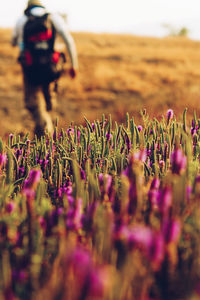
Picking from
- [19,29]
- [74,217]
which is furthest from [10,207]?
[19,29]

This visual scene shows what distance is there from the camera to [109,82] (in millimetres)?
16984

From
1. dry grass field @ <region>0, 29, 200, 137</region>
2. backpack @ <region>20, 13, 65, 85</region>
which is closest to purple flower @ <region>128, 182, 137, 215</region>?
backpack @ <region>20, 13, 65, 85</region>

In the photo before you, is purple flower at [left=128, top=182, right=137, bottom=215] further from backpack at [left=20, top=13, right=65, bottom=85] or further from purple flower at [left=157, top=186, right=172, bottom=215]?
backpack at [left=20, top=13, right=65, bottom=85]

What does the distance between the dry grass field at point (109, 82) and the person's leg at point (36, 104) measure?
1591mm

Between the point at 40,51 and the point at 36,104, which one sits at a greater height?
the point at 40,51

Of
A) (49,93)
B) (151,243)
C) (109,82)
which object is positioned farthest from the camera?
(109,82)

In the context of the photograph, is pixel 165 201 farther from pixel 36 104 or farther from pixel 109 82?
pixel 109 82

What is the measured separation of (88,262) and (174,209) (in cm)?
55

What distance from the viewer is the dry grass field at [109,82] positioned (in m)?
11.0

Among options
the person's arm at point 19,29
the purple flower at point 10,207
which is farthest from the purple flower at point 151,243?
the person's arm at point 19,29

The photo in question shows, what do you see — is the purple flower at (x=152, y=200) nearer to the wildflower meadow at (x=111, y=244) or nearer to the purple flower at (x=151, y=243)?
the wildflower meadow at (x=111, y=244)

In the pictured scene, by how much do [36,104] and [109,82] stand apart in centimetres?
1063

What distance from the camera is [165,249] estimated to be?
3.53ft

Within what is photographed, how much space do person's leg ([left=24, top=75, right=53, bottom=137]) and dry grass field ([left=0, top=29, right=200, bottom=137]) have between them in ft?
5.22
